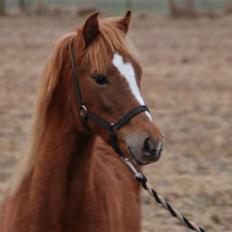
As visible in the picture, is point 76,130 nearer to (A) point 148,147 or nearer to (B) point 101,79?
(B) point 101,79

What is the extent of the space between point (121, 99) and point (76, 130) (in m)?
0.33

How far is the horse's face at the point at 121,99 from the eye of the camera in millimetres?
3723

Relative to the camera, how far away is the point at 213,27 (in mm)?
25125

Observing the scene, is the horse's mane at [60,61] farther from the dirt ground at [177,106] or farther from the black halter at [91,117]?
the dirt ground at [177,106]

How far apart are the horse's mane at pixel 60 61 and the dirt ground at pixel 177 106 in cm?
90

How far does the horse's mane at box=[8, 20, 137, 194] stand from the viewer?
3.86 metres

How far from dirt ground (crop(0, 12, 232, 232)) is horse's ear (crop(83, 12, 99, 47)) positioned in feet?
4.23

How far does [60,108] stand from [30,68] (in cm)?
1252

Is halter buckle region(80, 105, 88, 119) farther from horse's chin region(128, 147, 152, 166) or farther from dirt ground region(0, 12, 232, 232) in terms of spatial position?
dirt ground region(0, 12, 232, 232)

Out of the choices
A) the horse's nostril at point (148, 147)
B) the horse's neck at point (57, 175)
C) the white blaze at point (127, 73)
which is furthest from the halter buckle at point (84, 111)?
the horse's nostril at point (148, 147)

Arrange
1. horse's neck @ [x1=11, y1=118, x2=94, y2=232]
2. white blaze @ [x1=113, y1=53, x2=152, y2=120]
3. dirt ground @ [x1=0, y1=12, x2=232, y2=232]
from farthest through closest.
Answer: dirt ground @ [x1=0, y1=12, x2=232, y2=232] < horse's neck @ [x1=11, y1=118, x2=94, y2=232] < white blaze @ [x1=113, y1=53, x2=152, y2=120]

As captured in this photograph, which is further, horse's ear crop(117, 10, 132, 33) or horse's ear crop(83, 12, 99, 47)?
horse's ear crop(117, 10, 132, 33)

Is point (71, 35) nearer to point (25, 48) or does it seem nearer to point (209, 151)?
point (209, 151)

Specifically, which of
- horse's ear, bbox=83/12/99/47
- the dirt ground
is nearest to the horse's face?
horse's ear, bbox=83/12/99/47
